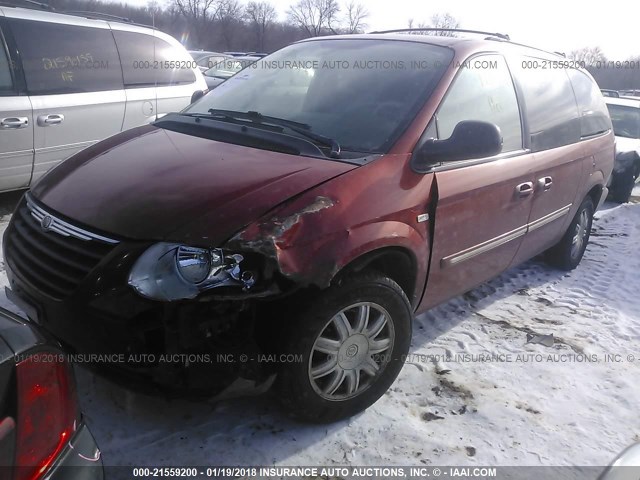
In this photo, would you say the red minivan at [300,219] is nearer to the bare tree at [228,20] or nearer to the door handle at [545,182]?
the door handle at [545,182]

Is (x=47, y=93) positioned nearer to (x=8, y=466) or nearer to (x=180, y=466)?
(x=180, y=466)

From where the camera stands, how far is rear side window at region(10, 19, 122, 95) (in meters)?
4.93

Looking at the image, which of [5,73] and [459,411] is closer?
[459,411]

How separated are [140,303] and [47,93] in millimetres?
3761

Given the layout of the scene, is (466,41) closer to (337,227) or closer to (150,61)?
(337,227)

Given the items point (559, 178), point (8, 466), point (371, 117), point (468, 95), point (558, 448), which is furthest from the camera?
point (559, 178)

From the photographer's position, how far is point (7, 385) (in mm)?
1320

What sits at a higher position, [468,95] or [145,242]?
[468,95]

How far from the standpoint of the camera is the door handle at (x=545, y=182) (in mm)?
3714

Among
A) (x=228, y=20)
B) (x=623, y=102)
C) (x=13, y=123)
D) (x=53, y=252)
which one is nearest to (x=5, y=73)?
(x=13, y=123)

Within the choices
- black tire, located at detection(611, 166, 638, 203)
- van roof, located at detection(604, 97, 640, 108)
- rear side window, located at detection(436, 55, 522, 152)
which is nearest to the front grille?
rear side window, located at detection(436, 55, 522, 152)

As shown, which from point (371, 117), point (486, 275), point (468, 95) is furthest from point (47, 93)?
point (486, 275)

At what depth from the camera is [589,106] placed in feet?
15.3

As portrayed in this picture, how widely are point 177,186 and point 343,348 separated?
3.37 ft
